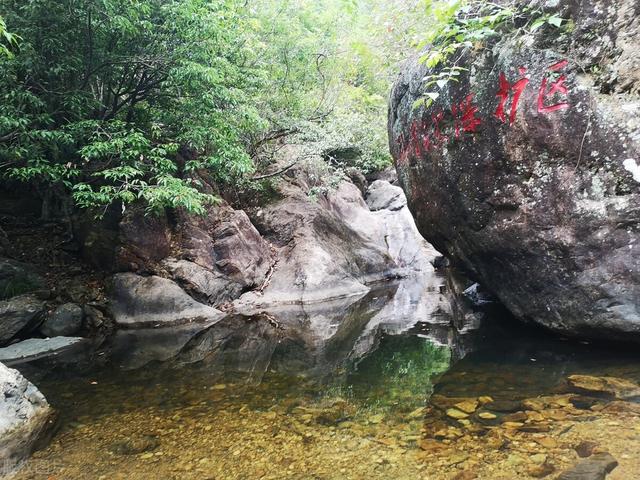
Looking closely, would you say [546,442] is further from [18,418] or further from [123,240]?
[123,240]

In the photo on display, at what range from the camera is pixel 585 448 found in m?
3.59

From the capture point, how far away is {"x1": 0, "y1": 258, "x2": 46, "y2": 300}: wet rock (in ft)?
32.2

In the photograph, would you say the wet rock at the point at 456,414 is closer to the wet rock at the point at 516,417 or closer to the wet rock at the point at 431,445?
the wet rock at the point at 516,417

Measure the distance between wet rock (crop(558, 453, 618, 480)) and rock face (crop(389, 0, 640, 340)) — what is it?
2670 millimetres

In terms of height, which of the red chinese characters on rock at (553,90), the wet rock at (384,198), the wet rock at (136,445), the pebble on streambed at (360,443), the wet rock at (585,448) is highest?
the wet rock at (384,198)

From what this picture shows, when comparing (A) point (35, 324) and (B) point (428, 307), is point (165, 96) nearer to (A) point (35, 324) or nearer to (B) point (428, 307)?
(A) point (35, 324)

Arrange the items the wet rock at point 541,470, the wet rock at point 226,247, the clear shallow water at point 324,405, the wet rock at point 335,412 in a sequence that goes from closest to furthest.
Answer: the wet rock at point 541,470
the clear shallow water at point 324,405
the wet rock at point 335,412
the wet rock at point 226,247

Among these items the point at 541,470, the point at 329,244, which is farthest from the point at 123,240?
the point at 541,470

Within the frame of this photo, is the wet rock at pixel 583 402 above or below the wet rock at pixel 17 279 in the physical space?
below

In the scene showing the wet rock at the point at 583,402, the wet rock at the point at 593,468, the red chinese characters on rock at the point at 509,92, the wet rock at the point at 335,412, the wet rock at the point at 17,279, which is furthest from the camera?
the wet rock at the point at 17,279

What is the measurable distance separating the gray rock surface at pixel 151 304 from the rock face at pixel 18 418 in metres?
5.77

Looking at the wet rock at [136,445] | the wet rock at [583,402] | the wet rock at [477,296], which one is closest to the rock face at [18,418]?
the wet rock at [136,445]

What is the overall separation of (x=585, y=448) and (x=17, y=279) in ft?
37.3

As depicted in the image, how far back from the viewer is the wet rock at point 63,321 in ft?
31.3
